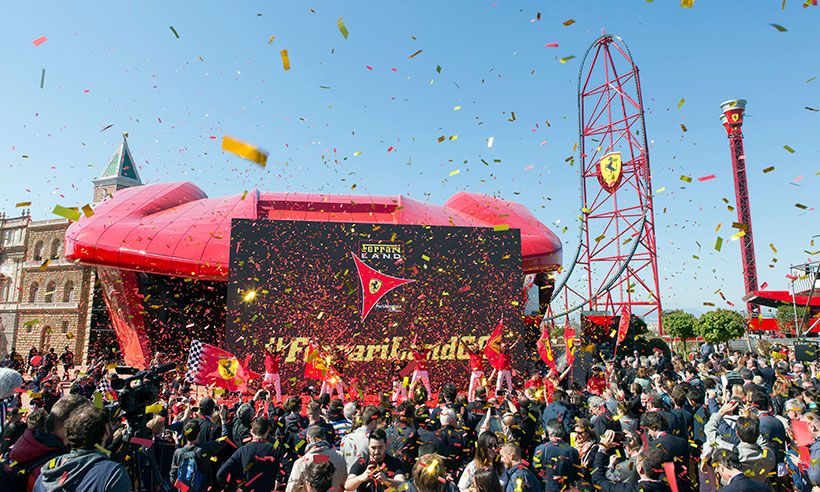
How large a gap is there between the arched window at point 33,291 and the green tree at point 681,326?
1799 inches

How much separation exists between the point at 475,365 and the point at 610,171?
15711mm

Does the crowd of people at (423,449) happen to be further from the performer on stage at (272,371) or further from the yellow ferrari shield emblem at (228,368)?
the performer on stage at (272,371)

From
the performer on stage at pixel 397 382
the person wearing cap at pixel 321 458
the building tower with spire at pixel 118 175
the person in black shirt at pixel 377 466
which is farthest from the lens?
the building tower with spire at pixel 118 175

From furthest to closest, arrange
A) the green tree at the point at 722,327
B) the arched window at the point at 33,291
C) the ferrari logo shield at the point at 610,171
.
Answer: the arched window at the point at 33,291 < the green tree at the point at 722,327 < the ferrari logo shield at the point at 610,171

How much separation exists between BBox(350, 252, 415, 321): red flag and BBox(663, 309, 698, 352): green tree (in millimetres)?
24462

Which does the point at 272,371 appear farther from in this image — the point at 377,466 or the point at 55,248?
the point at 55,248

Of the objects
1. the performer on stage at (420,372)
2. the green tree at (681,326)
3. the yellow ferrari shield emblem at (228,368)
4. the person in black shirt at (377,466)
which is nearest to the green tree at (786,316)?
the green tree at (681,326)

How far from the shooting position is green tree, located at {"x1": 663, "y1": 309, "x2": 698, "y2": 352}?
107 ft

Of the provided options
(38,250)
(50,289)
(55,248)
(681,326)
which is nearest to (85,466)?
(681,326)

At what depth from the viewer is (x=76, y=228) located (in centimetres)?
2305

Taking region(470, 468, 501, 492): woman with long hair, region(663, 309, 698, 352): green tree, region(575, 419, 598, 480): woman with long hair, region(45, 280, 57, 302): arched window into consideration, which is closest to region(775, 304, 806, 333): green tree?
region(663, 309, 698, 352): green tree

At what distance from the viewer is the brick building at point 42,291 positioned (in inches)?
1366

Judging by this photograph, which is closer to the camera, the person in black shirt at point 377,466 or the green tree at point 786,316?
the person in black shirt at point 377,466

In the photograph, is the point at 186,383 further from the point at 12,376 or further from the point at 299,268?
the point at 12,376
